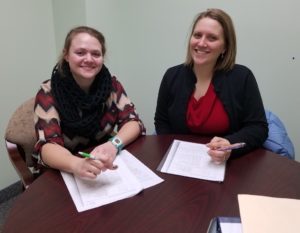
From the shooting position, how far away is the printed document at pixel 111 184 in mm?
935

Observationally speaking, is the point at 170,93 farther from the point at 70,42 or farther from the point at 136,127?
the point at 70,42

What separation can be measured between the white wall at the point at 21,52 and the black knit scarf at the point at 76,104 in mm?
851

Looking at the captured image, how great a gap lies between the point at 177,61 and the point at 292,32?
86cm

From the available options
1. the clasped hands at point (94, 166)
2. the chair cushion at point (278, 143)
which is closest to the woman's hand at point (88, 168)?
the clasped hands at point (94, 166)

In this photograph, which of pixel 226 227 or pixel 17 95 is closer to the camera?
pixel 226 227

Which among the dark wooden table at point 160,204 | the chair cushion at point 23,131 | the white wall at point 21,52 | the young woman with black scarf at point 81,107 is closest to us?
the dark wooden table at point 160,204

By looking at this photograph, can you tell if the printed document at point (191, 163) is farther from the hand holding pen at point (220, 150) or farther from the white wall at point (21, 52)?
the white wall at point (21, 52)

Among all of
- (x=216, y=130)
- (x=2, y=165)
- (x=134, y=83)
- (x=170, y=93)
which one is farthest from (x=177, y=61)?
(x=2, y=165)

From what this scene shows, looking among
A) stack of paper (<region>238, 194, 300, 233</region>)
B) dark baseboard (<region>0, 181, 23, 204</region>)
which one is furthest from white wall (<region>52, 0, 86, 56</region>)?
stack of paper (<region>238, 194, 300, 233</region>)

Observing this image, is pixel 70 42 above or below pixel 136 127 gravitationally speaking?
above

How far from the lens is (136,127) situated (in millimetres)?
1463

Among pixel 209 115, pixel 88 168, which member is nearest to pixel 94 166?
pixel 88 168

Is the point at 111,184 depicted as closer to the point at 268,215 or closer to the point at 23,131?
the point at 268,215

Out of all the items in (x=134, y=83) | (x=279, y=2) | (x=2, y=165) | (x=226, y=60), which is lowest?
(x=2, y=165)
